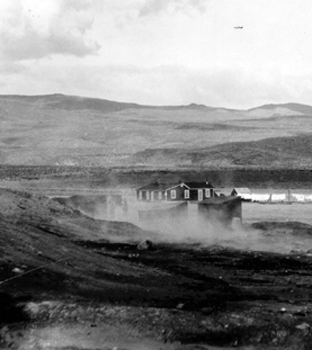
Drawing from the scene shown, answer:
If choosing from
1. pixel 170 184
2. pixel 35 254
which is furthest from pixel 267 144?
pixel 35 254

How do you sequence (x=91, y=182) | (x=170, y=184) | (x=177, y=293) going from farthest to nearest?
(x=91, y=182)
(x=170, y=184)
(x=177, y=293)

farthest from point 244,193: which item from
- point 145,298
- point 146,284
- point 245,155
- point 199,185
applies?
point 245,155

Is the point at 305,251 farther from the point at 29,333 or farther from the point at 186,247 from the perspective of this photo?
the point at 29,333

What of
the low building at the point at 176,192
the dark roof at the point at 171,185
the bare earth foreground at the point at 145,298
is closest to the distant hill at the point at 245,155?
the dark roof at the point at 171,185

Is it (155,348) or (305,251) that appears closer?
(155,348)

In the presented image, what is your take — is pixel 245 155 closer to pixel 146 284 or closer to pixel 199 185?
pixel 199 185

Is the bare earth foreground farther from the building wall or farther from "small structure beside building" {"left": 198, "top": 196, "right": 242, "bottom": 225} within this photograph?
the building wall
